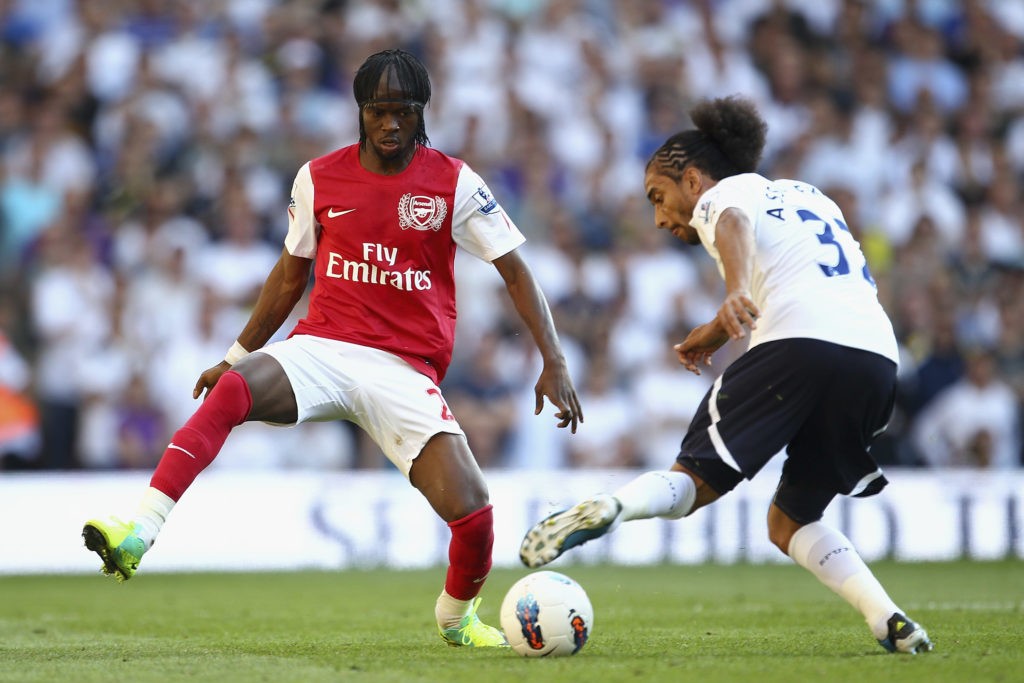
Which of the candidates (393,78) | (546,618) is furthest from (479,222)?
(546,618)

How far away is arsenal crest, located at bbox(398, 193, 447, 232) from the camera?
19.5ft

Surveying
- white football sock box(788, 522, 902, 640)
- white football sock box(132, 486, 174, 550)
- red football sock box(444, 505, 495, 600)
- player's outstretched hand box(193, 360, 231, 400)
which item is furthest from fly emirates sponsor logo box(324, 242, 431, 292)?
white football sock box(788, 522, 902, 640)

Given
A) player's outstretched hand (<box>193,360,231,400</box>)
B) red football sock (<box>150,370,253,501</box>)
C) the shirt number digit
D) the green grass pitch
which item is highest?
the shirt number digit

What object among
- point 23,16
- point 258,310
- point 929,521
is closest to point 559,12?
point 23,16

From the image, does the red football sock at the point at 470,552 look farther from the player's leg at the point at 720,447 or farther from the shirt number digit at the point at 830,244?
the shirt number digit at the point at 830,244

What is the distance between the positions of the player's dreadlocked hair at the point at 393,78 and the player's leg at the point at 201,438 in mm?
Result: 1162

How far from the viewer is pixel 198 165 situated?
1365 cm

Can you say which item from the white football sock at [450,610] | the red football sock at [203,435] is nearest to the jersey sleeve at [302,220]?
the red football sock at [203,435]

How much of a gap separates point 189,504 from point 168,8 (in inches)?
232

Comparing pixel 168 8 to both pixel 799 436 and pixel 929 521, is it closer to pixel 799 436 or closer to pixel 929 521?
pixel 929 521

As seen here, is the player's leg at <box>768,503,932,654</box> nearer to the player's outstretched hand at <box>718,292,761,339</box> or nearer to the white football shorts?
the player's outstretched hand at <box>718,292,761,339</box>

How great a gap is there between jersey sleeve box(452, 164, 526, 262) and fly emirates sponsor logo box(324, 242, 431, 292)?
0.83 feet

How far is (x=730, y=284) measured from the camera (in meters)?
5.02

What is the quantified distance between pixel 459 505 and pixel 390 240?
113 cm
